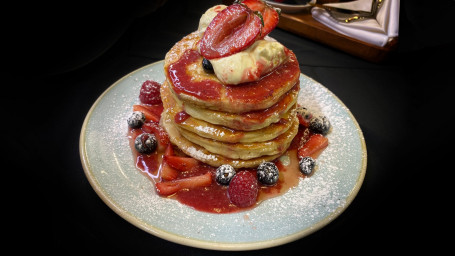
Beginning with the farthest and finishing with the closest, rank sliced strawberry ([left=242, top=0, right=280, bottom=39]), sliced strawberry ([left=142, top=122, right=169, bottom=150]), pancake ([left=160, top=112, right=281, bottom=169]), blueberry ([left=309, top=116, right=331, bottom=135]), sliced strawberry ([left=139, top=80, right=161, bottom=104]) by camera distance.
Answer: sliced strawberry ([left=139, top=80, right=161, bottom=104]) < blueberry ([left=309, top=116, right=331, bottom=135]) < sliced strawberry ([left=142, top=122, right=169, bottom=150]) < pancake ([left=160, top=112, right=281, bottom=169]) < sliced strawberry ([left=242, top=0, right=280, bottom=39])

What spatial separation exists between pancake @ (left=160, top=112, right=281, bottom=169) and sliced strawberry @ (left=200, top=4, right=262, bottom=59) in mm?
473

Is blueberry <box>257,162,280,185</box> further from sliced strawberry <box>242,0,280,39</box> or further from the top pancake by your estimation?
sliced strawberry <box>242,0,280,39</box>

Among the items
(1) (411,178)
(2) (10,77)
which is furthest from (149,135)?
(1) (411,178)

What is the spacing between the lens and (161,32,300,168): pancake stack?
58.3 inches

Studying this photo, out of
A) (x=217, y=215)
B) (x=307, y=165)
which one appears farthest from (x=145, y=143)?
(x=307, y=165)

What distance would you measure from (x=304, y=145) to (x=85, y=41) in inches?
73.6

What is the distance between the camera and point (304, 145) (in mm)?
1854

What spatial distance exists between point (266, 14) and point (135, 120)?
2.93ft

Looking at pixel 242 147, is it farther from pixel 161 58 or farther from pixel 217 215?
pixel 161 58

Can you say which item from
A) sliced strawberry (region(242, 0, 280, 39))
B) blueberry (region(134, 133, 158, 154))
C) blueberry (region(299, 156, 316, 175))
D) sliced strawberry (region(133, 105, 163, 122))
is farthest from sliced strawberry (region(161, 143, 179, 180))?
sliced strawberry (region(242, 0, 280, 39))

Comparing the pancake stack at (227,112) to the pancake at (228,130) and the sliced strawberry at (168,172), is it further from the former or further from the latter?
the sliced strawberry at (168,172)

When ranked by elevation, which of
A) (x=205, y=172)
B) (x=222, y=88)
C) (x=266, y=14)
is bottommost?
(x=205, y=172)

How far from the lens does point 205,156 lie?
1686 millimetres

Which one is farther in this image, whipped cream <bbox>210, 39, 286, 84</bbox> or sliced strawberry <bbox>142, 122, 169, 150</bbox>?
sliced strawberry <bbox>142, 122, 169, 150</bbox>
